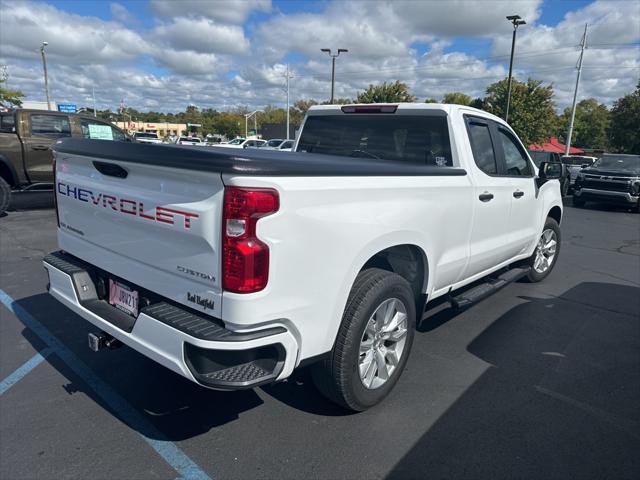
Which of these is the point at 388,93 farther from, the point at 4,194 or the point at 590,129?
the point at 590,129

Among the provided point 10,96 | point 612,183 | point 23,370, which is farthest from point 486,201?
point 10,96

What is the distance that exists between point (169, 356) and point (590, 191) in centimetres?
1593

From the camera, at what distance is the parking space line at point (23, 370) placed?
326 cm

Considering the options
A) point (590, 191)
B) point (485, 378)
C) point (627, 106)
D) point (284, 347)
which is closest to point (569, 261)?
point (485, 378)

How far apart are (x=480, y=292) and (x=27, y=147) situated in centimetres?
937

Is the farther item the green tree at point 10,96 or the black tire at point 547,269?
the green tree at point 10,96

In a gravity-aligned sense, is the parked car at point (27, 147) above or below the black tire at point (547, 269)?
above

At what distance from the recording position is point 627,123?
130 ft

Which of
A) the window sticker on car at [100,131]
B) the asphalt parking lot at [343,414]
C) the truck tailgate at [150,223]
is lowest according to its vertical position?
the asphalt parking lot at [343,414]

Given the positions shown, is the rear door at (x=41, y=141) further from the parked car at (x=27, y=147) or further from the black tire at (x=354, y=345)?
the black tire at (x=354, y=345)

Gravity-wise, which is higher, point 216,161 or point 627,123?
point 627,123

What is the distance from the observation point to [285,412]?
120 inches

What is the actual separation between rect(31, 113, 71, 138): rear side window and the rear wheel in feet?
31.4

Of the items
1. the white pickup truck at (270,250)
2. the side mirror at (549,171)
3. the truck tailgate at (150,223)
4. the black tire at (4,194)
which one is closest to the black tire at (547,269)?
the side mirror at (549,171)
